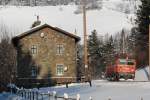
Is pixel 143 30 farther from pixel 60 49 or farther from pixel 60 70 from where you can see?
pixel 60 70

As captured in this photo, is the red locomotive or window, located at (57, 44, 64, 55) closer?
the red locomotive

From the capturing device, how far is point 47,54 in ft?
239

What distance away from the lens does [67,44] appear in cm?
7294

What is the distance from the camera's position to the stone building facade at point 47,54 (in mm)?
71562

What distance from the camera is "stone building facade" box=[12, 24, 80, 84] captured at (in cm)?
7156

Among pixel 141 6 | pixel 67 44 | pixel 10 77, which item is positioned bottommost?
pixel 10 77

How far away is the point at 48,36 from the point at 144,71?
16.6 meters

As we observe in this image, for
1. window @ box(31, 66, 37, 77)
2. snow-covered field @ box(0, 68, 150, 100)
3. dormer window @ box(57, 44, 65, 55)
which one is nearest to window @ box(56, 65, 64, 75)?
dormer window @ box(57, 44, 65, 55)

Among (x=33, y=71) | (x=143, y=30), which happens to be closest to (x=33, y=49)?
(x=33, y=71)

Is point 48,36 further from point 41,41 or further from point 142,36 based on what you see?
point 142,36

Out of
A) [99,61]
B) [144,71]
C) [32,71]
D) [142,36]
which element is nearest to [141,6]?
[142,36]

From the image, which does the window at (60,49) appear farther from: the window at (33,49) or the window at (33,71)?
the window at (33,71)

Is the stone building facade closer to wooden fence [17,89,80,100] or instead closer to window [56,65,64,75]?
window [56,65,64,75]

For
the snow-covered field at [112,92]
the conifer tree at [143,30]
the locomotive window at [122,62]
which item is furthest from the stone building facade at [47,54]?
the snow-covered field at [112,92]
